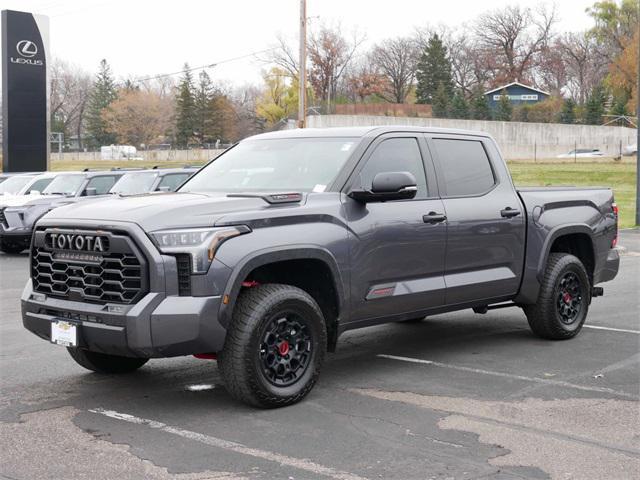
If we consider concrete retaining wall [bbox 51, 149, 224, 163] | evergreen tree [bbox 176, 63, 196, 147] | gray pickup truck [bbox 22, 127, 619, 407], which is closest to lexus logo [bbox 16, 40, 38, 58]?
gray pickup truck [bbox 22, 127, 619, 407]

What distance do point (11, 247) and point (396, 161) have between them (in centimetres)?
1321

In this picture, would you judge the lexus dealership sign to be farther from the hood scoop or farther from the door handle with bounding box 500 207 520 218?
the hood scoop

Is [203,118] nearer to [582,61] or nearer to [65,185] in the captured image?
[582,61]

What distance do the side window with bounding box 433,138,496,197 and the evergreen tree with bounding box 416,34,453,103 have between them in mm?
81624

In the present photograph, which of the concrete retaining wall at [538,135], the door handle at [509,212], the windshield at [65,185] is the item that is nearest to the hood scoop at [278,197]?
the door handle at [509,212]

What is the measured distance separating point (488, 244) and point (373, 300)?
4.88ft

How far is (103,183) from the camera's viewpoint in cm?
1931

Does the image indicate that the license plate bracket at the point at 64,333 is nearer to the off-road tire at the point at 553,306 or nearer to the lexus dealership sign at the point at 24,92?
the off-road tire at the point at 553,306

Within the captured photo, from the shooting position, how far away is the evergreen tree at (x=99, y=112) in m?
104

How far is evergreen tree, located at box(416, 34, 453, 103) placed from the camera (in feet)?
294

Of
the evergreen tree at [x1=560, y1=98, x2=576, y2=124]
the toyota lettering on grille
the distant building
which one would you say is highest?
the distant building

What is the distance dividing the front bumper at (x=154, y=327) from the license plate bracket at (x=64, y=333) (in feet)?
0.11

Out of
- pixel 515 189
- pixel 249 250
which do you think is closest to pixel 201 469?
pixel 249 250

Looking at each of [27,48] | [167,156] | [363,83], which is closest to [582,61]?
[363,83]
